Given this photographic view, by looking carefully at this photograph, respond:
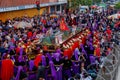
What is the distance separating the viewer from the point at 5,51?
1775cm

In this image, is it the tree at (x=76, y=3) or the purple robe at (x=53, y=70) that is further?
the tree at (x=76, y=3)

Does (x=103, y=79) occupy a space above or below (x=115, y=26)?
above

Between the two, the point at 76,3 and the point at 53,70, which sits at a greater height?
the point at 53,70

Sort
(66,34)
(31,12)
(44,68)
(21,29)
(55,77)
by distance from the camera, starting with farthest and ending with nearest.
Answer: (31,12) < (21,29) < (66,34) < (55,77) < (44,68)

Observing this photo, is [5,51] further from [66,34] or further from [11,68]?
[66,34]

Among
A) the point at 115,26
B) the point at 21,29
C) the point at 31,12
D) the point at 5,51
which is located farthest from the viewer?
the point at 31,12

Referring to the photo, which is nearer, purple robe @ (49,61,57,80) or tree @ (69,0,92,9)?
purple robe @ (49,61,57,80)

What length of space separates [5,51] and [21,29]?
7915mm

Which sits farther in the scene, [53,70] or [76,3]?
[76,3]

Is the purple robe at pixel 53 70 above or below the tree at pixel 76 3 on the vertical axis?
above

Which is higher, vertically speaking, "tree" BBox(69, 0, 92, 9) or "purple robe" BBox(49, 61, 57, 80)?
"purple robe" BBox(49, 61, 57, 80)

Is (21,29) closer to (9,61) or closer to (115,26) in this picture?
(115,26)

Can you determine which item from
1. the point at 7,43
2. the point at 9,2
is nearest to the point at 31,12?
the point at 9,2

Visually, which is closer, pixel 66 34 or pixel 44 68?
pixel 44 68
